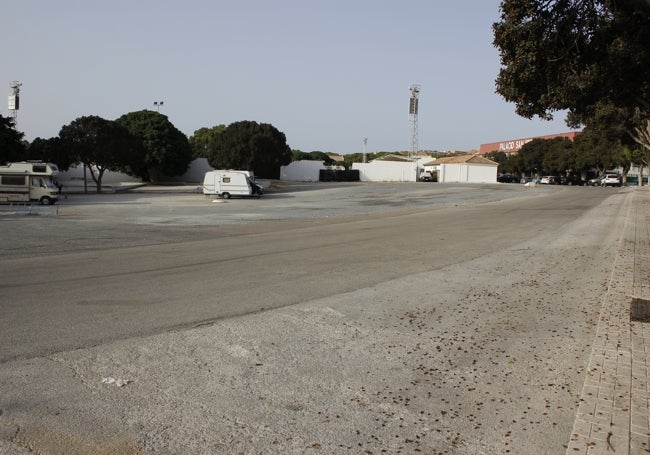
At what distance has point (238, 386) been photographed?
4.81 m

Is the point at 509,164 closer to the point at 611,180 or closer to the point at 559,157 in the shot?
the point at 559,157

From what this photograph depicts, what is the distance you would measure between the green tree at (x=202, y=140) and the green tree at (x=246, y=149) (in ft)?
39.8

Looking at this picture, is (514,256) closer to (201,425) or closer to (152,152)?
(201,425)

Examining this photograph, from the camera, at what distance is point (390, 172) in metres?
89.2

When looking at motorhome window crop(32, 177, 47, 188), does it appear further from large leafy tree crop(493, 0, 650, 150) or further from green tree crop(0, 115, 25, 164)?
large leafy tree crop(493, 0, 650, 150)

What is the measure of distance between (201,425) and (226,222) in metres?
20.1

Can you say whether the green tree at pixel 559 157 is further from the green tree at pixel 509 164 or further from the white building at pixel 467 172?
the white building at pixel 467 172

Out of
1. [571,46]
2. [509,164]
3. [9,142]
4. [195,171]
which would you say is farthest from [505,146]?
[571,46]

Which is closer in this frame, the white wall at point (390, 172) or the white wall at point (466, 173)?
the white wall at point (466, 173)

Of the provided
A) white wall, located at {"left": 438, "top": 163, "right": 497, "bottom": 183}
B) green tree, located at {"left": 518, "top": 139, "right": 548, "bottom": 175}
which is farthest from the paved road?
green tree, located at {"left": 518, "top": 139, "right": 548, "bottom": 175}

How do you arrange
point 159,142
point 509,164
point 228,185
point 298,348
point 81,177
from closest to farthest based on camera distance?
point 298,348 < point 228,185 < point 159,142 < point 81,177 < point 509,164

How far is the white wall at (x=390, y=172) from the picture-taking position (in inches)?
3484

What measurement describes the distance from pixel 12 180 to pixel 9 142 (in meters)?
12.6

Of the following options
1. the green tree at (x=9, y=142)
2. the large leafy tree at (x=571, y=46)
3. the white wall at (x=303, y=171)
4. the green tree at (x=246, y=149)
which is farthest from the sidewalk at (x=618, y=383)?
the white wall at (x=303, y=171)
